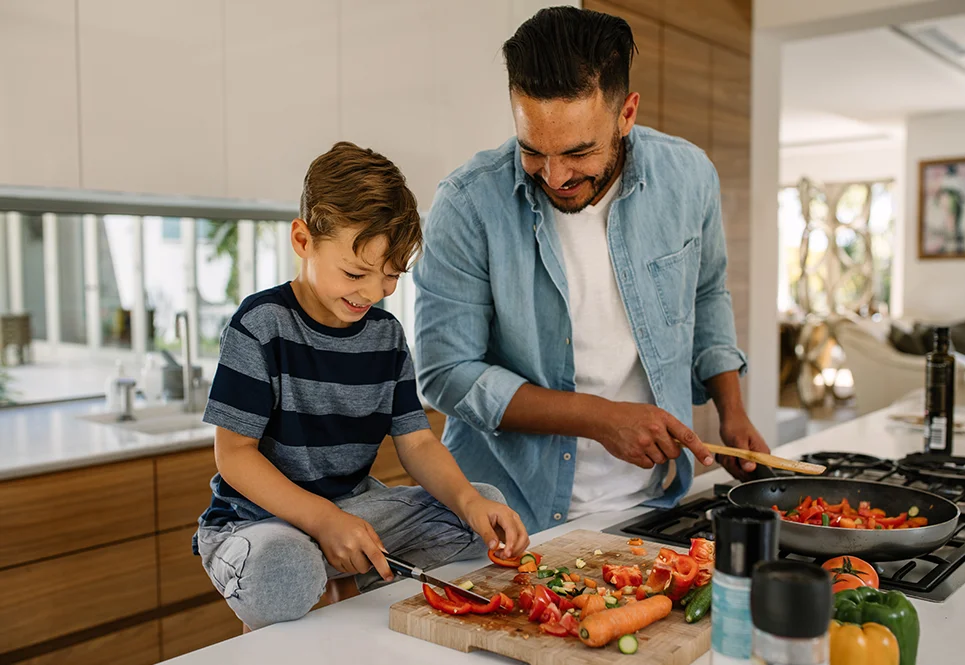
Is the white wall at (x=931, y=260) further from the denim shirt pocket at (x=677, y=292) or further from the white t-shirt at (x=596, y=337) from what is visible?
the white t-shirt at (x=596, y=337)

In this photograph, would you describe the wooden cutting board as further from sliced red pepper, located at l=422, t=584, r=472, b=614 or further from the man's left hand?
the man's left hand

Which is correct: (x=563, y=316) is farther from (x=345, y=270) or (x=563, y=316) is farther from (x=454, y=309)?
(x=345, y=270)

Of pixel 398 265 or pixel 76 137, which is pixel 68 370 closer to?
pixel 76 137

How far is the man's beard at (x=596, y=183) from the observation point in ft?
5.28

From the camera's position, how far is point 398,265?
140cm

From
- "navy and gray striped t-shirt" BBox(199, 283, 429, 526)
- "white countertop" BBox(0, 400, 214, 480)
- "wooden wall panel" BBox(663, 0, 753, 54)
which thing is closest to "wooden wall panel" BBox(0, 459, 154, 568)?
"white countertop" BBox(0, 400, 214, 480)

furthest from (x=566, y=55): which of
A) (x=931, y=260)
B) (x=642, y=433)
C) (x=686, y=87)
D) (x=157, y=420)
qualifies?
(x=931, y=260)

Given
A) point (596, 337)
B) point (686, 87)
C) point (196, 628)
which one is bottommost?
point (196, 628)

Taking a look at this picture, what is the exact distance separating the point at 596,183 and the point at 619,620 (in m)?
0.87

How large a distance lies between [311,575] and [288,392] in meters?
0.34

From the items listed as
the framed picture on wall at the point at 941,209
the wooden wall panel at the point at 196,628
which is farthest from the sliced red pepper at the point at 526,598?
the framed picture on wall at the point at 941,209

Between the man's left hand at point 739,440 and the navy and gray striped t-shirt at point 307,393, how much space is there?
569 mm

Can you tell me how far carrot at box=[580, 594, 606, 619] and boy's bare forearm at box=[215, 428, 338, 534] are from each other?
38cm

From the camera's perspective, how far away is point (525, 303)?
66.4 inches
